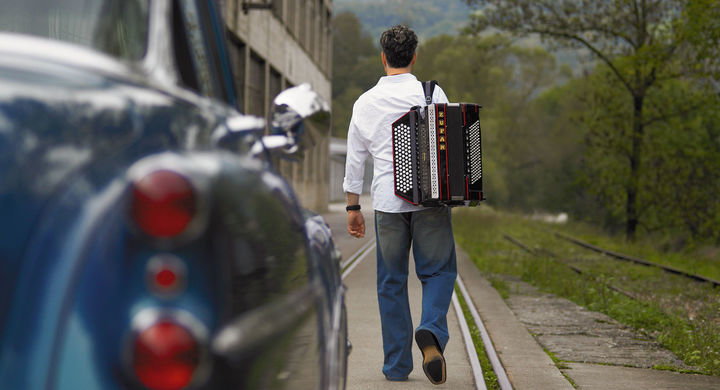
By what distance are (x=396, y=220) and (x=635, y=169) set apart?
2130 centimetres

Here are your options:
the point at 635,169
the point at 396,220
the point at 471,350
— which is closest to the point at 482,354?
the point at 471,350

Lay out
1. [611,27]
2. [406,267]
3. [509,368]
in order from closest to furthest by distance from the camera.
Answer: [406,267], [509,368], [611,27]

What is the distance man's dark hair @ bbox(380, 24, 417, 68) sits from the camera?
4.73m

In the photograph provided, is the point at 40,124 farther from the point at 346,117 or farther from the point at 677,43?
the point at 346,117

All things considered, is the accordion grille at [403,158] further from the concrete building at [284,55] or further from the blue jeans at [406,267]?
the concrete building at [284,55]

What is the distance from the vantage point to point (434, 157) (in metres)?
4.63

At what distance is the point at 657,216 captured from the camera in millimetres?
24734

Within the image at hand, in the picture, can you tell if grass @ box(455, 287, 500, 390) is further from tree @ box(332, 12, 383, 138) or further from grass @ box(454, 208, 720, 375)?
tree @ box(332, 12, 383, 138)

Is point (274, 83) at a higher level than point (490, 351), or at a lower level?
higher

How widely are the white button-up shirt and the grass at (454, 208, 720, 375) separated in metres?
2.61

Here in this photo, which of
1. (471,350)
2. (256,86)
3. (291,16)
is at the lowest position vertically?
(471,350)

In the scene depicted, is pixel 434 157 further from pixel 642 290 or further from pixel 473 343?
pixel 642 290

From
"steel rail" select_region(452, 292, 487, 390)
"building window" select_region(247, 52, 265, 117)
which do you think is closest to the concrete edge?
"steel rail" select_region(452, 292, 487, 390)

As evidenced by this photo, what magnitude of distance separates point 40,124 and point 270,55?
28313mm
